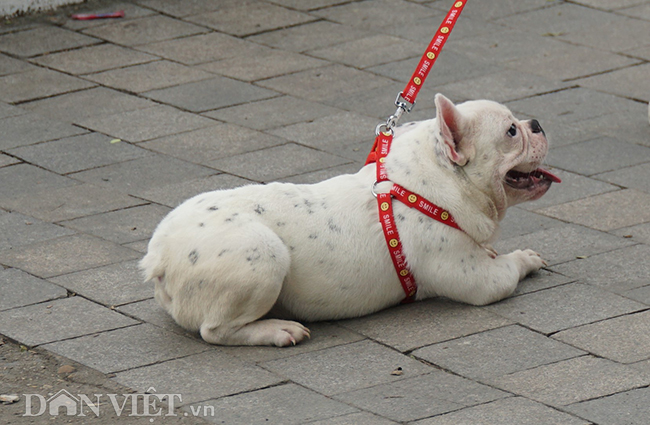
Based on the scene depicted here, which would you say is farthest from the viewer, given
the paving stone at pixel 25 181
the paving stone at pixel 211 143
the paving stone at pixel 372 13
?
the paving stone at pixel 372 13

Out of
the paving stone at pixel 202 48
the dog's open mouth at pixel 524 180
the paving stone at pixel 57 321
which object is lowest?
the paving stone at pixel 57 321

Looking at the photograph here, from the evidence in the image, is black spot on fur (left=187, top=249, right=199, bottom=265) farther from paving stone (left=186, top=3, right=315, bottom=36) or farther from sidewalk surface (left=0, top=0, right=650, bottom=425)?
paving stone (left=186, top=3, right=315, bottom=36)

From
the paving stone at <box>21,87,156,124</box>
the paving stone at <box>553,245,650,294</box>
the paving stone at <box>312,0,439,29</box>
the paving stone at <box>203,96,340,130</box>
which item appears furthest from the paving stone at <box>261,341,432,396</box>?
the paving stone at <box>312,0,439,29</box>

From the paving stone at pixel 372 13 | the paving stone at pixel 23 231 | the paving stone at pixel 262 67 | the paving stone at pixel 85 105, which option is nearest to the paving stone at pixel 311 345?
the paving stone at pixel 23 231

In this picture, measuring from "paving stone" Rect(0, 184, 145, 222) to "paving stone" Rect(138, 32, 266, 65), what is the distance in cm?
260

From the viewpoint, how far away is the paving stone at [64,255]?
596cm

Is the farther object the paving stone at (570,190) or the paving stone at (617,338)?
the paving stone at (570,190)

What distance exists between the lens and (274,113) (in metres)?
8.23

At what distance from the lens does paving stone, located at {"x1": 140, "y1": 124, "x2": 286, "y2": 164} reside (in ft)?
24.8

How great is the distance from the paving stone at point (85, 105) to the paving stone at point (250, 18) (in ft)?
6.07

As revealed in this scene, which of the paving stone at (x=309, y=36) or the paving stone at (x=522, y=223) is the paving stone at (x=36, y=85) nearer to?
the paving stone at (x=309, y=36)

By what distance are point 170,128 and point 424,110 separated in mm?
1930

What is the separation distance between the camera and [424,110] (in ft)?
26.8

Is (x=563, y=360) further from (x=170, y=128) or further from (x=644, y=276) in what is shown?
(x=170, y=128)
